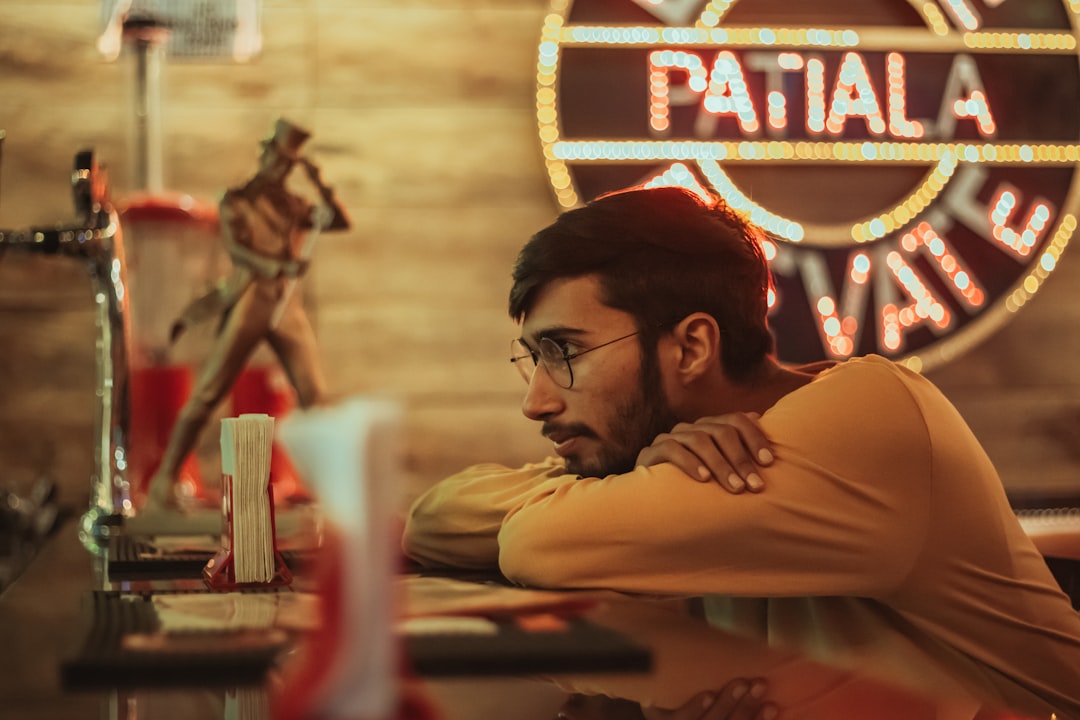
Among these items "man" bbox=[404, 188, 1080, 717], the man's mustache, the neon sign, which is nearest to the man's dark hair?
"man" bbox=[404, 188, 1080, 717]

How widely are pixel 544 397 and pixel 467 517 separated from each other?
15 cm

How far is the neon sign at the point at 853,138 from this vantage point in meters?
2.67

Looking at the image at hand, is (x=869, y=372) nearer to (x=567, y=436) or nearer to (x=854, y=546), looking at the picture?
(x=854, y=546)

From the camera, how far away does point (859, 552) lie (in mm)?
1176

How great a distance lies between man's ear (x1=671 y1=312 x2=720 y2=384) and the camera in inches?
56.4

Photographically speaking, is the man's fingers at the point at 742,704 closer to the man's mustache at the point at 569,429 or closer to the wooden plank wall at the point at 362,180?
the man's mustache at the point at 569,429

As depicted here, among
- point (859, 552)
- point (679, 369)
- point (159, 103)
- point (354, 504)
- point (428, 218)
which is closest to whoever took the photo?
point (354, 504)

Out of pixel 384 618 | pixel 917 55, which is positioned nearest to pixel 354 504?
pixel 384 618

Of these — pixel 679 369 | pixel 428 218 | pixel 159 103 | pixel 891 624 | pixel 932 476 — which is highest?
pixel 159 103

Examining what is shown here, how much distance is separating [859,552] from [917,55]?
1.84 metres

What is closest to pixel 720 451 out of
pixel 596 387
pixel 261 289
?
pixel 596 387

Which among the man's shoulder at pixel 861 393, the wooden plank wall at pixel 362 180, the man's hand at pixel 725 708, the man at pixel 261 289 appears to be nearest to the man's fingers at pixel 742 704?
the man's hand at pixel 725 708

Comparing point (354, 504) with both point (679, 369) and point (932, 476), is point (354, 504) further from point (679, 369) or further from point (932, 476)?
point (679, 369)

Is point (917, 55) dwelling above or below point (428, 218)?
above
